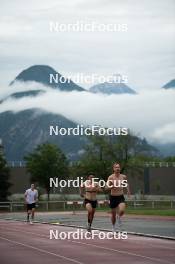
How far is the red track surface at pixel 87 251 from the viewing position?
1195cm

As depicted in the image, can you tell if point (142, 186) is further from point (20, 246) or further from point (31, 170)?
point (20, 246)

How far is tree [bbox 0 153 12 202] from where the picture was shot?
62.4 m

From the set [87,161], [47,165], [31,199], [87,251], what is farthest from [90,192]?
[47,165]

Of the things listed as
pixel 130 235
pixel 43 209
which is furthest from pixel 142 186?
pixel 130 235

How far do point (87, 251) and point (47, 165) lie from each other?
52.3 meters

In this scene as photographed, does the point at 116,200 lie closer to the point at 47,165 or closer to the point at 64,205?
the point at 64,205

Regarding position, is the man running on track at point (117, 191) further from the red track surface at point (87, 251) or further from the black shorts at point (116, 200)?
the red track surface at point (87, 251)

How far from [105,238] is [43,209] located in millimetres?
32716

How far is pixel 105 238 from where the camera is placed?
16.9 metres

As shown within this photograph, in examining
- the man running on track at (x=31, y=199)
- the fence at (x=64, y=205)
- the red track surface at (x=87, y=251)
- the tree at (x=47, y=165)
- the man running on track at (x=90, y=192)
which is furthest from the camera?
the tree at (x=47, y=165)

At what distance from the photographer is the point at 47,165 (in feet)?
216

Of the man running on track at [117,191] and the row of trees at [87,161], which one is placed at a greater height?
the row of trees at [87,161]

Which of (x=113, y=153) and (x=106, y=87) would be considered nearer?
(x=106, y=87)

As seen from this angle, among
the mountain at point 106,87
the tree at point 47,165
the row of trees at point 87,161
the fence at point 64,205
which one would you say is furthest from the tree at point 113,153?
the fence at point 64,205
